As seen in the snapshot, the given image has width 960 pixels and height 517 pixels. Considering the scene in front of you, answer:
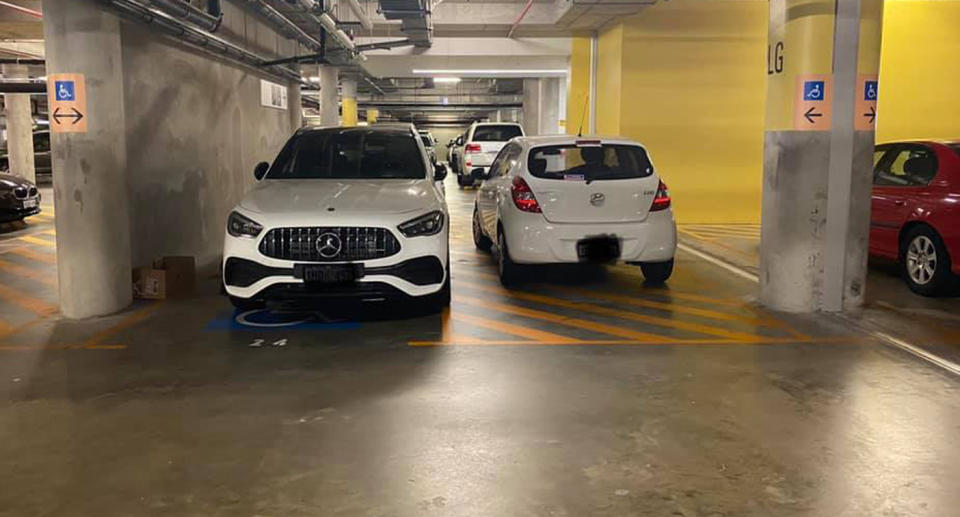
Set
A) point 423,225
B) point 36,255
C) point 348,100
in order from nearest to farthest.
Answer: point 423,225
point 36,255
point 348,100

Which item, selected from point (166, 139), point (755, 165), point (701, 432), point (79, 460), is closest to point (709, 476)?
point (701, 432)

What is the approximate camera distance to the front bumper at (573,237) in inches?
290

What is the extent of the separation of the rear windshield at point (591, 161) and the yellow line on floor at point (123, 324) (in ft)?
12.2

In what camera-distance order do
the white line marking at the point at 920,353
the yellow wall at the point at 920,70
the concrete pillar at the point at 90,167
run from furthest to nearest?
the yellow wall at the point at 920,70 → the concrete pillar at the point at 90,167 → the white line marking at the point at 920,353

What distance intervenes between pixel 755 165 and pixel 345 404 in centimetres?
1114

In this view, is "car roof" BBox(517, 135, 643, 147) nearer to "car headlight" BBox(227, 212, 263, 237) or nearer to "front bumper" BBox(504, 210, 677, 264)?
"front bumper" BBox(504, 210, 677, 264)

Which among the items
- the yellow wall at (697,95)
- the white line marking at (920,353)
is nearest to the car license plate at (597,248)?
the white line marking at (920,353)

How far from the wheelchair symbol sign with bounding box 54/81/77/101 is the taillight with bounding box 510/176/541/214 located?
3.88 metres

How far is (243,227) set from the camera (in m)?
6.14

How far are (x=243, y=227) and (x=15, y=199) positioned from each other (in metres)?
9.03

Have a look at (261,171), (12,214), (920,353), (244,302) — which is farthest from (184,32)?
(920,353)

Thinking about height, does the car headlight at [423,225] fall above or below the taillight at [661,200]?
below

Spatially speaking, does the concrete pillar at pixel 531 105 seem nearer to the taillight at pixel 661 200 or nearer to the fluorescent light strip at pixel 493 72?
the fluorescent light strip at pixel 493 72

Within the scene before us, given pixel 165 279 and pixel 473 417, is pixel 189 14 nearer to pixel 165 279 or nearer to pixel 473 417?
pixel 165 279
